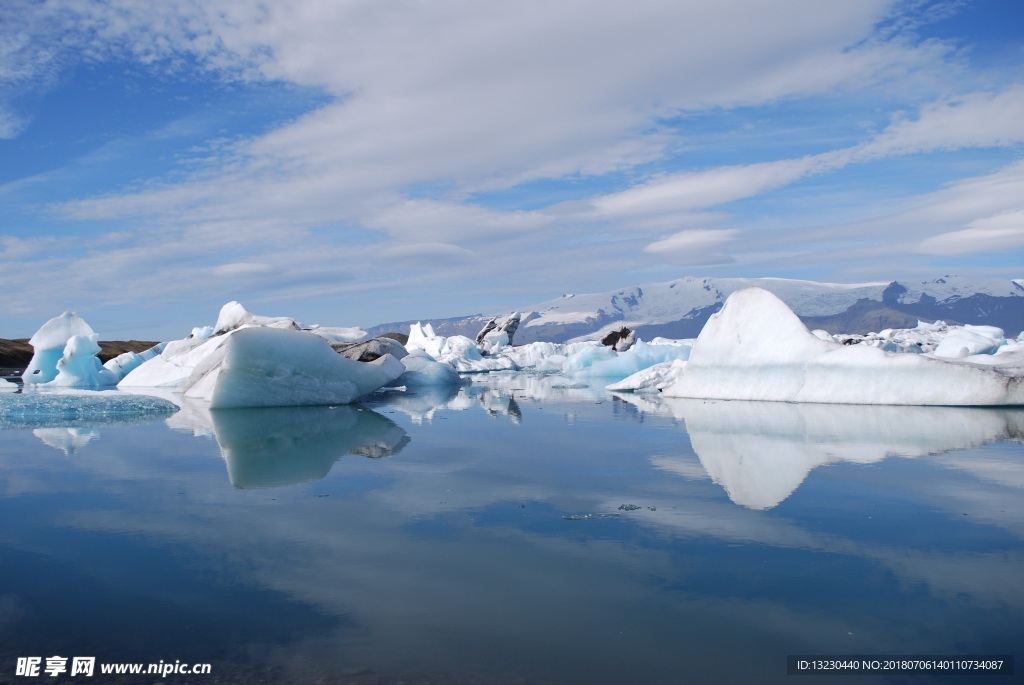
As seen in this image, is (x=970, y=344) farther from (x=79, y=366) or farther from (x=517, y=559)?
(x=79, y=366)

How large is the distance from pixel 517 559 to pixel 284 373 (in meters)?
9.58

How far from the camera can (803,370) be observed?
11.4 metres

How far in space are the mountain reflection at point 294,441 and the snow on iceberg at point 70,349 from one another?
34.8ft

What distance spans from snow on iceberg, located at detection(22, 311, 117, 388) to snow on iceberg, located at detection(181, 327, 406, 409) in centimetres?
995

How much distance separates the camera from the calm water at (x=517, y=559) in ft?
8.06

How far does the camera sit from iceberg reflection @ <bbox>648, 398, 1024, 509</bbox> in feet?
17.9

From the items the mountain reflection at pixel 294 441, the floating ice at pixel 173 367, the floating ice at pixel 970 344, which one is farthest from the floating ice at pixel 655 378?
the floating ice at pixel 173 367

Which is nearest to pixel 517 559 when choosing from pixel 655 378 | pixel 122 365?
pixel 655 378

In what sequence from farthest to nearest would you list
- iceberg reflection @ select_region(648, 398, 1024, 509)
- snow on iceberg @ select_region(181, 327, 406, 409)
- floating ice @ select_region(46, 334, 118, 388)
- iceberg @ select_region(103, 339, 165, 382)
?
iceberg @ select_region(103, 339, 165, 382)
floating ice @ select_region(46, 334, 118, 388)
snow on iceberg @ select_region(181, 327, 406, 409)
iceberg reflection @ select_region(648, 398, 1024, 509)

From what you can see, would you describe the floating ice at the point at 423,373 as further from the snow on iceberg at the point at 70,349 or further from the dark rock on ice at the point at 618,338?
the dark rock on ice at the point at 618,338

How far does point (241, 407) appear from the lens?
12.4 metres

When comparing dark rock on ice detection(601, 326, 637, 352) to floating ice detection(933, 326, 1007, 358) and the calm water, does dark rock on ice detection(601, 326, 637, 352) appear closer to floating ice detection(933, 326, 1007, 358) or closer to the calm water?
floating ice detection(933, 326, 1007, 358)

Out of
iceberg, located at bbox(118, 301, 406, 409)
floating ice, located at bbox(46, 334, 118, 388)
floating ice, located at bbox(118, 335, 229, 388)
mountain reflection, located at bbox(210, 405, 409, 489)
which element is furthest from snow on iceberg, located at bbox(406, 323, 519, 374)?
Result: mountain reflection, located at bbox(210, 405, 409, 489)

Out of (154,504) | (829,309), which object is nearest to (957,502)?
(154,504)
